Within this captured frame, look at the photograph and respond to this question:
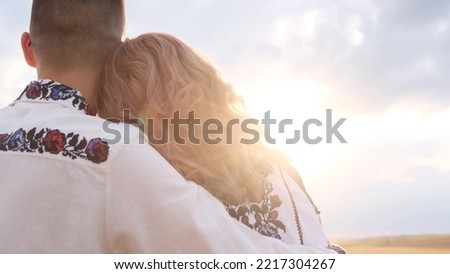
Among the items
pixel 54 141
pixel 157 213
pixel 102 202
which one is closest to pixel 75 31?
pixel 54 141

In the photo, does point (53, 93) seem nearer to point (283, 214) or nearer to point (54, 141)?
point (54, 141)

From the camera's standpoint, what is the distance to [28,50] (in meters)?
3.33

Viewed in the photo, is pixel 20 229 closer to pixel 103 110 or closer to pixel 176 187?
pixel 176 187

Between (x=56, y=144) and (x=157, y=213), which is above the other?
(x=56, y=144)

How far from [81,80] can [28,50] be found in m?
0.55

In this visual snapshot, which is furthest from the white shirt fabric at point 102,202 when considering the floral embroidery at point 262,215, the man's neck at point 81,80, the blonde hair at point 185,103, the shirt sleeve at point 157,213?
the man's neck at point 81,80

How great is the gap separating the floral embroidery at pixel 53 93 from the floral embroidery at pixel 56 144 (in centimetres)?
26

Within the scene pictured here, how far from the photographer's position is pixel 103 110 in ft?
10.0

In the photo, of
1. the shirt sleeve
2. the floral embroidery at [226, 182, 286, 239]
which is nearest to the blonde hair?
the floral embroidery at [226, 182, 286, 239]

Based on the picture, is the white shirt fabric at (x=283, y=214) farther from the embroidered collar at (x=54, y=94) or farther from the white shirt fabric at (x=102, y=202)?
the embroidered collar at (x=54, y=94)

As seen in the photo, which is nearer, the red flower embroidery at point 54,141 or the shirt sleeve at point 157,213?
the shirt sleeve at point 157,213

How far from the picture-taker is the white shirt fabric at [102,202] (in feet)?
7.16

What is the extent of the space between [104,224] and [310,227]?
1.07 metres

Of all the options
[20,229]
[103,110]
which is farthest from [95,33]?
[20,229]
